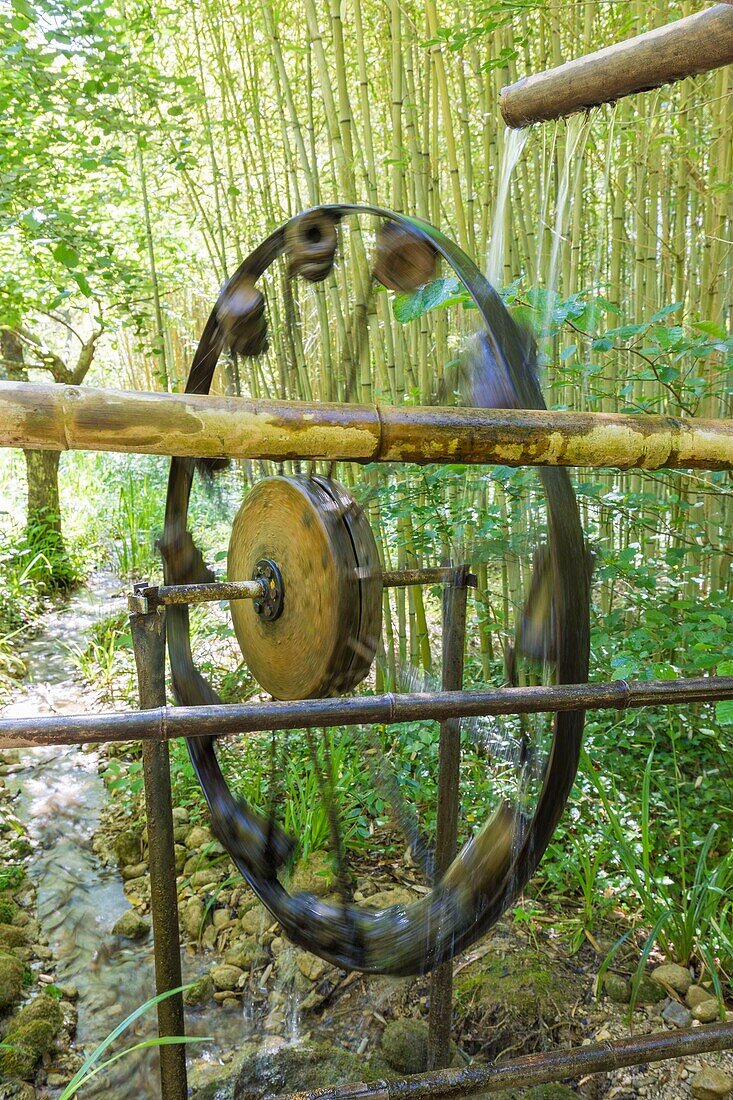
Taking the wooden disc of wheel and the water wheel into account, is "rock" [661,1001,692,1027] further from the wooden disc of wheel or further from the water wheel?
the wooden disc of wheel

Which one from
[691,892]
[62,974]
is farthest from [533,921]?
[62,974]

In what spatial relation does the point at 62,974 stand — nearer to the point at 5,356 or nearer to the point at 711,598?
the point at 711,598

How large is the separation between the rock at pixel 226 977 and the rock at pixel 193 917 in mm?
209

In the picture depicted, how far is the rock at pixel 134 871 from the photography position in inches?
122

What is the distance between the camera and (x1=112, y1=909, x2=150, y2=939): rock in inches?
109

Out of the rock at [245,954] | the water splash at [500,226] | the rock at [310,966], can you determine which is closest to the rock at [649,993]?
the rock at [310,966]

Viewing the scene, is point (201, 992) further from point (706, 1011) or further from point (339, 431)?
point (339, 431)

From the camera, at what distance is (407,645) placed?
3.96m

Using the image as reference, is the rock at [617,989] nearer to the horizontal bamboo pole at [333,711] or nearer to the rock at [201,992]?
the rock at [201,992]

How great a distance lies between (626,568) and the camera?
2.46 metres

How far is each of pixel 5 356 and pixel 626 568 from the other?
5476 mm

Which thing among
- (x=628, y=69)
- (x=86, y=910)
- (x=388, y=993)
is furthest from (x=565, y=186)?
(x=86, y=910)

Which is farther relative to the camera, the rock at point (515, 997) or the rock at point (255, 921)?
the rock at point (255, 921)

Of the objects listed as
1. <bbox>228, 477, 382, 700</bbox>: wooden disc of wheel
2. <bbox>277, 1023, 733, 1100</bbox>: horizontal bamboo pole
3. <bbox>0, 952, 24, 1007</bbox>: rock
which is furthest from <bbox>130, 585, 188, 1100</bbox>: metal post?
<bbox>0, 952, 24, 1007</bbox>: rock
